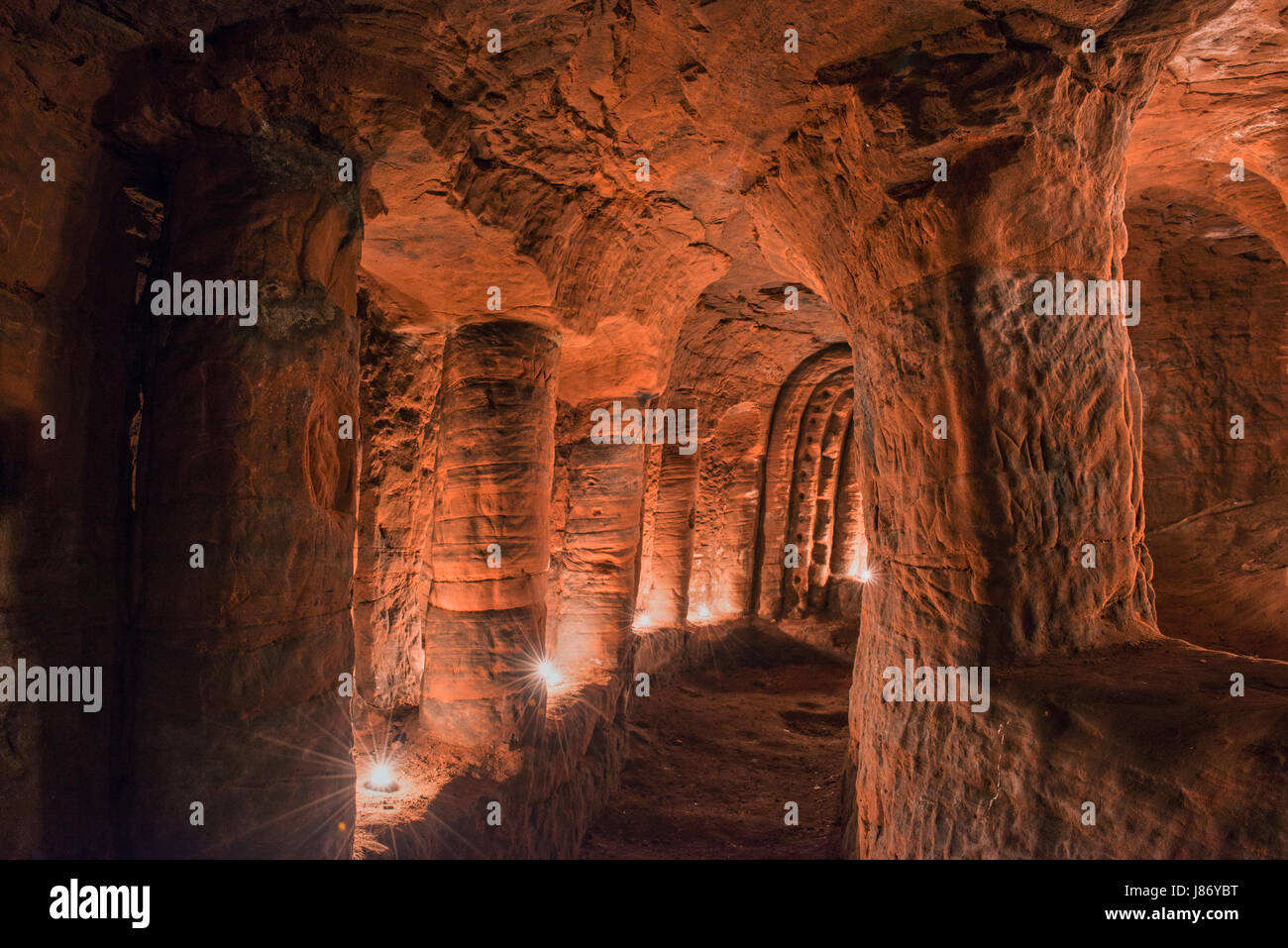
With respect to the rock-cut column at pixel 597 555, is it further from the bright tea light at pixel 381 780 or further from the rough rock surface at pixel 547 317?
the bright tea light at pixel 381 780

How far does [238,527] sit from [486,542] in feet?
8.03

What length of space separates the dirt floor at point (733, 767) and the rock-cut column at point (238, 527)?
3.63m

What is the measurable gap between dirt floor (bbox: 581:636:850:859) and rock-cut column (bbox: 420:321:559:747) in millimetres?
1687

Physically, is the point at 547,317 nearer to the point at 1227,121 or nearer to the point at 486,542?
the point at 486,542

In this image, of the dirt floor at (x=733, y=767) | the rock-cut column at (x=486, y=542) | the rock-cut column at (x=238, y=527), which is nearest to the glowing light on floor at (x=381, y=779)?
the rock-cut column at (x=486, y=542)

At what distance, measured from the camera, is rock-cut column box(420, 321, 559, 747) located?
497cm

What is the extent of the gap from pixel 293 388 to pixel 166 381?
445 millimetres

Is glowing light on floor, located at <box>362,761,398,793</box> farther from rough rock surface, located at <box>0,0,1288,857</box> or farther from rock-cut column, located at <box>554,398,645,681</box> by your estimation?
rock-cut column, located at <box>554,398,645,681</box>

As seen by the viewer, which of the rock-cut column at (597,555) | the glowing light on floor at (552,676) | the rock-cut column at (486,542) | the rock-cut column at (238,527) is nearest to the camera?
the rock-cut column at (238,527)

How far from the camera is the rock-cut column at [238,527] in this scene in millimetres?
2602

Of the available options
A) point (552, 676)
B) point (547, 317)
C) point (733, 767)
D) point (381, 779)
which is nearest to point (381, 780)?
point (381, 779)

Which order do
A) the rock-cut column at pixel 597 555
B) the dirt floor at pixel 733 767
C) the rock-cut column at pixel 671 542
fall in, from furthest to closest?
the rock-cut column at pixel 671 542 → the rock-cut column at pixel 597 555 → the dirt floor at pixel 733 767

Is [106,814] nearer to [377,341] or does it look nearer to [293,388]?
[293,388]

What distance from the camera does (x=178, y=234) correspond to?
110 inches
